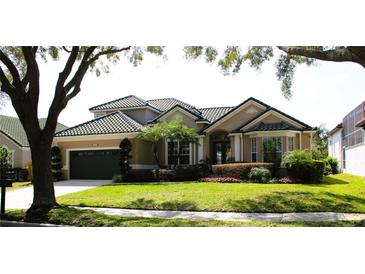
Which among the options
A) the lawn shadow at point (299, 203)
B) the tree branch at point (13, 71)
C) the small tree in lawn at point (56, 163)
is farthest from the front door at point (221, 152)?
the tree branch at point (13, 71)

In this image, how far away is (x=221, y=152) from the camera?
68.0 ft

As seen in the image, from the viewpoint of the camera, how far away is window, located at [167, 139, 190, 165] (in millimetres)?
20438

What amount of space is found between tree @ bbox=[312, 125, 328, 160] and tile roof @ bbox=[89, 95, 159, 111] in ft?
34.2

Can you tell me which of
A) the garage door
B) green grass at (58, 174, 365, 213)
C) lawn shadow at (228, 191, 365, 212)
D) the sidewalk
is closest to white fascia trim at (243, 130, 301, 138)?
green grass at (58, 174, 365, 213)

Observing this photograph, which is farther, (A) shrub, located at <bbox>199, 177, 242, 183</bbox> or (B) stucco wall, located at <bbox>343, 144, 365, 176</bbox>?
(B) stucco wall, located at <bbox>343, 144, 365, 176</bbox>

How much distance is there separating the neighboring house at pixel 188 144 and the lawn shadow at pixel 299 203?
7.83 meters

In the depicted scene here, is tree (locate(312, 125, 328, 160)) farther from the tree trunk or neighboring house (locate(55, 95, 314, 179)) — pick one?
the tree trunk

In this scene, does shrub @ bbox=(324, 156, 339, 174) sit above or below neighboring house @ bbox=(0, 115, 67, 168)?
below

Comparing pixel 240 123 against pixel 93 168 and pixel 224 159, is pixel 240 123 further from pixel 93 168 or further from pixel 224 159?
pixel 93 168

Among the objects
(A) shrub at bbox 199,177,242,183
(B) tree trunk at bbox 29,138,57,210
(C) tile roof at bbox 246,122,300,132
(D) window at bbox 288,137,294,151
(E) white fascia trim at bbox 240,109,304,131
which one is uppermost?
(E) white fascia trim at bbox 240,109,304,131

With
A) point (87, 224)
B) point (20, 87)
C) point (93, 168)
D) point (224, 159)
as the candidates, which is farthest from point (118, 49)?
point (224, 159)

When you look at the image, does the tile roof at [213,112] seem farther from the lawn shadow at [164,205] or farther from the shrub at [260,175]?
the lawn shadow at [164,205]

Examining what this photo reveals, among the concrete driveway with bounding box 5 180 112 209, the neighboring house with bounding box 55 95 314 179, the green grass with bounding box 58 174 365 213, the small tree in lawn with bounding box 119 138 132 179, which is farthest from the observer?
the neighboring house with bounding box 55 95 314 179

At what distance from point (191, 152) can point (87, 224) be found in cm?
1312
